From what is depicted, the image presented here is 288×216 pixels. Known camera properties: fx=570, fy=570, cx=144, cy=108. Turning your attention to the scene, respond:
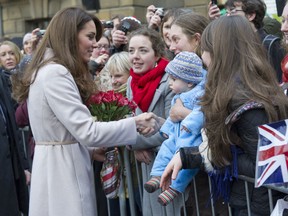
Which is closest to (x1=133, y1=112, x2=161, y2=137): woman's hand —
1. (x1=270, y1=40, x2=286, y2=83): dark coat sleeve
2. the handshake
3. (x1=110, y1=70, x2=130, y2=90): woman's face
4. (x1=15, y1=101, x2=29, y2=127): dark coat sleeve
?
the handshake

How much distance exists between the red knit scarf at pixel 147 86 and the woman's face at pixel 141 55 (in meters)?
0.09

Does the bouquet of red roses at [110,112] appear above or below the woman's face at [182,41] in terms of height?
below

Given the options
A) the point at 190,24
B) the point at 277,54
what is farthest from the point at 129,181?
the point at 277,54

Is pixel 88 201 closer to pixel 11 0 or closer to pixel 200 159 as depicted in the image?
pixel 200 159

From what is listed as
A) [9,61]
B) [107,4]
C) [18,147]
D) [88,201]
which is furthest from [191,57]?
[107,4]

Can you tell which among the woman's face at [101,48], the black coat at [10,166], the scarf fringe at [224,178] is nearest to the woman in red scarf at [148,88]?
the scarf fringe at [224,178]

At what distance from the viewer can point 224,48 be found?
2.84 metres

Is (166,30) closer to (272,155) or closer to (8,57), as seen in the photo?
(272,155)

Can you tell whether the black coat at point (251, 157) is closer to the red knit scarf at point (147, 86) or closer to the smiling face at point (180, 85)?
the smiling face at point (180, 85)

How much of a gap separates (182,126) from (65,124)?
0.71m

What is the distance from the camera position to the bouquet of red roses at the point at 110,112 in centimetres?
358

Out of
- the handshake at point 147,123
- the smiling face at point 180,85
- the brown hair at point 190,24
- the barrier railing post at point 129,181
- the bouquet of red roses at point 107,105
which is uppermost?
the brown hair at point 190,24

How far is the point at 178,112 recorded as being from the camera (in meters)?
3.26

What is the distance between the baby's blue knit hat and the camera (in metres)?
3.32
